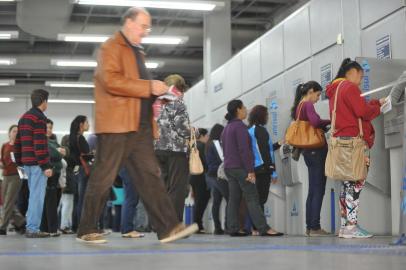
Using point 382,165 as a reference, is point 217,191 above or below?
below

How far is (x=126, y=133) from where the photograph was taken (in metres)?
3.92

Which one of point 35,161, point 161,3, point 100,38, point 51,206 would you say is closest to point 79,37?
point 100,38

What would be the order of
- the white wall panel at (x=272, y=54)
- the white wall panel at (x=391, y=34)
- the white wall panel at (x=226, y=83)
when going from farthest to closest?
the white wall panel at (x=226, y=83)
the white wall panel at (x=272, y=54)
the white wall panel at (x=391, y=34)

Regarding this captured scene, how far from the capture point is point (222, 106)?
11.0m

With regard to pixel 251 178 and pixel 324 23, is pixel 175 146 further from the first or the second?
pixel 324 23

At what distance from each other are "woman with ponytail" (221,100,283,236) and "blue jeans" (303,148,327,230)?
468 millimetres

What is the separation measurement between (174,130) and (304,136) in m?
1.27

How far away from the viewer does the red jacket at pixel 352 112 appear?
4.82 metres

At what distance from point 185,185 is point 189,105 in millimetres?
8669

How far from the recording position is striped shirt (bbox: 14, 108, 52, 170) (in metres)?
6.01

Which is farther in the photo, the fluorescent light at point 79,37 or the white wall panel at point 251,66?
the fluorescent light at point 79,37

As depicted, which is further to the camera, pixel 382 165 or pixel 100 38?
pixel 100 38

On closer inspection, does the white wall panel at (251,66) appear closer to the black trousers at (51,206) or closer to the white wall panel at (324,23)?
the white wall panel at (324,23)

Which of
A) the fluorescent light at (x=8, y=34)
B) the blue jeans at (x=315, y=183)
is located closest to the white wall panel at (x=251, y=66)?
the blue jeans at (x=315, y=183)
